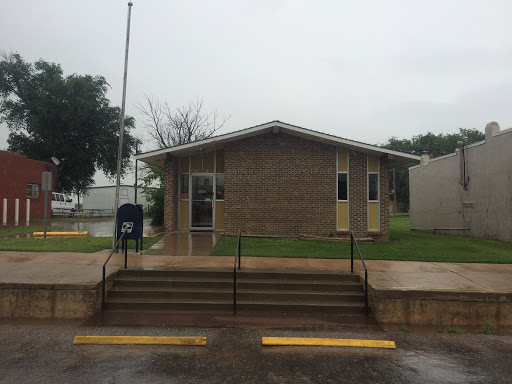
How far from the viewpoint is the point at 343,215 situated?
1325 centimetres

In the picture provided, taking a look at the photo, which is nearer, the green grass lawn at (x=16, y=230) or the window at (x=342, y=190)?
the window at (x=342, y=190)

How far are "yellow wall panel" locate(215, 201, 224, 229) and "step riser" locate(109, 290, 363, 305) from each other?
7.70m

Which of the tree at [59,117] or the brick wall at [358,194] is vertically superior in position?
the tree at [59,117]

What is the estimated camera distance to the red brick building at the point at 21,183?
2048 cm

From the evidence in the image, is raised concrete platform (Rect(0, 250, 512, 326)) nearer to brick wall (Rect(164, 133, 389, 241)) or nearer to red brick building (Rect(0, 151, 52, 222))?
brick wall (Rect(164, 133, 389, 241))

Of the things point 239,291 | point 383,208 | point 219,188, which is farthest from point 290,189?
point 239,291

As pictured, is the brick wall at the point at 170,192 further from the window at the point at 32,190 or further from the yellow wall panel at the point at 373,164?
the window at the point at 32,190

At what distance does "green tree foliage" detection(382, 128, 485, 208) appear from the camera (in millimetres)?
52281

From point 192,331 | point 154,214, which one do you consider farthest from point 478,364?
point 154,214

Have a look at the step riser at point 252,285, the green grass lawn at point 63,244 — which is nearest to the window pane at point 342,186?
the green grass lawn at point 63,244

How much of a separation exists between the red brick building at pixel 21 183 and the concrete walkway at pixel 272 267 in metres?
13.3

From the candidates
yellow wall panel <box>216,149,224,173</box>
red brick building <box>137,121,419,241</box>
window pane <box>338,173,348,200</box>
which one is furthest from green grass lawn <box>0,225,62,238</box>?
window pane <box>338,173,348,200</box>

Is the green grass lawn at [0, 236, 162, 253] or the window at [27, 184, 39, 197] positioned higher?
the window at [27, 184, 39, 197]

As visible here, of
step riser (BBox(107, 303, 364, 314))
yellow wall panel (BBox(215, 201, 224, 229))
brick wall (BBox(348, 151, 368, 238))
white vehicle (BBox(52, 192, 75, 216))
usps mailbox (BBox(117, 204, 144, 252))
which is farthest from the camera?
white vehicle (BBox(52, 192, 75, 216))
